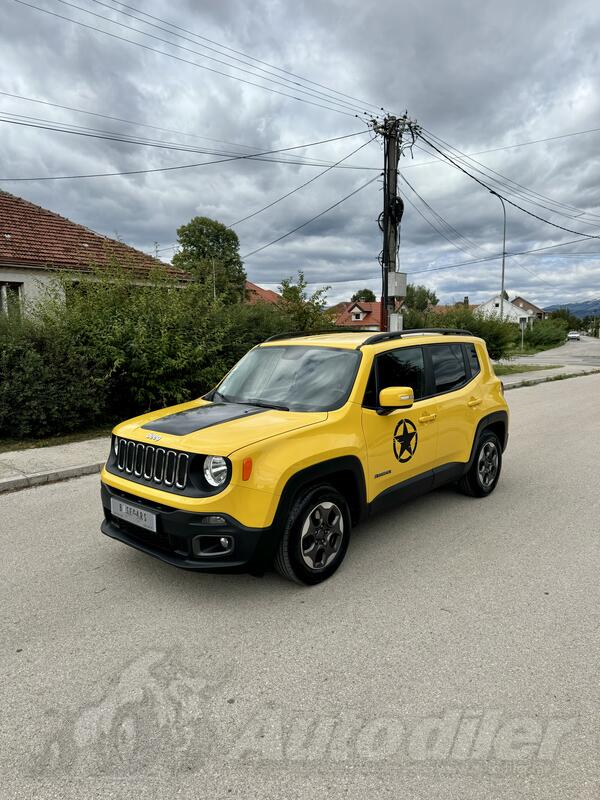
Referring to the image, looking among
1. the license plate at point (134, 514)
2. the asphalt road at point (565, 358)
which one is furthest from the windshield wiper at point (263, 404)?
the asphalt road at point (565, 358)

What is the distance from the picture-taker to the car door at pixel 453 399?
4.71 m

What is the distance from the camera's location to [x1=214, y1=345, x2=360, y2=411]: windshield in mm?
3939

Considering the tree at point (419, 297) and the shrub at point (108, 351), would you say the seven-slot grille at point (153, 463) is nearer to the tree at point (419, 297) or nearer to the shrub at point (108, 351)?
the shrub at point (108, 351)

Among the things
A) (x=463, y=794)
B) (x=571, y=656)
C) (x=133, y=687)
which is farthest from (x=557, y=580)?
(x=133, y=687)

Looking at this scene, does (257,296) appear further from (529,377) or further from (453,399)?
(453,399)

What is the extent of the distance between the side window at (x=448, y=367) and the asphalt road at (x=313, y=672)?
1323mm

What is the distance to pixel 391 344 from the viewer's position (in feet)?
14.3

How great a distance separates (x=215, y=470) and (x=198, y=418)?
2.32 ft

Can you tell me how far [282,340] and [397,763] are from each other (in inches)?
137

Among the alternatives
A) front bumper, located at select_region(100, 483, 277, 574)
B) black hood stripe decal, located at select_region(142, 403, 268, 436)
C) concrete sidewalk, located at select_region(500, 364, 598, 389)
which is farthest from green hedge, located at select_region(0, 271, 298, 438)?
concrete sidewalk, located at select_region(500, 364, 598, 389)

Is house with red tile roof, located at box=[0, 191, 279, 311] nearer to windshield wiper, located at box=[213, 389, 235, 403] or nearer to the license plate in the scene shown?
windshield wiper, located at box=[213, 389, 235, 403]

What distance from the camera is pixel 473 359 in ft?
17.8

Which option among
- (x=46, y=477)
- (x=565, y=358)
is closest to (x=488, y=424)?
(x=46, y=477)

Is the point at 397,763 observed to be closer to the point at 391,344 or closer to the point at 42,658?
the point at 42,658
